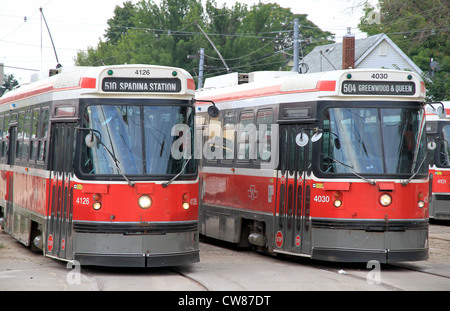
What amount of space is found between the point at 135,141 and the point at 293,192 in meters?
3.17

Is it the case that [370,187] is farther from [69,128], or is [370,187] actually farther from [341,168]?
[69,128]

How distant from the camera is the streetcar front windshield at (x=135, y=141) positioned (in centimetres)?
1238

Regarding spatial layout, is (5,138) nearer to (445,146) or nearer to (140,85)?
(140,85)

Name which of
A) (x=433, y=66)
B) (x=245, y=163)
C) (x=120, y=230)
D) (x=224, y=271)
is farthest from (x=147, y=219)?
(x=433, y=66)

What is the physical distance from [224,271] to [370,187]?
2.67m

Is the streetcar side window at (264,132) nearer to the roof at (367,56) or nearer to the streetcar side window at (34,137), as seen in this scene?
the streetcar side window at (34,137)

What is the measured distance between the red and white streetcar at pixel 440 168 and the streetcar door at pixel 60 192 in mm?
13372

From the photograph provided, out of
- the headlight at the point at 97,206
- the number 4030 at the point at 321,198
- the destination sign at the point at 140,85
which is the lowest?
the headlight at the point at 97,206

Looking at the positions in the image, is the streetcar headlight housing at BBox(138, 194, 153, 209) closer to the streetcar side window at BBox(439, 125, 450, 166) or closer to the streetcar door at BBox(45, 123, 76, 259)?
the streetcar door at BBox(45, 123, 76, 259)

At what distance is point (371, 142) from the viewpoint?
44.0 ft

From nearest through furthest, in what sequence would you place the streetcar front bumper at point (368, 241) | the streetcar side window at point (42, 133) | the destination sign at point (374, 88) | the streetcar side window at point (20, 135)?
the streetcar front bumper at point (368, 241)
the destination sign at point (374, 88)
the streetcar side window at point (42, 133)
the streetcar side window at point (20, 135)

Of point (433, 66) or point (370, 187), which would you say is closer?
point (370, 187)

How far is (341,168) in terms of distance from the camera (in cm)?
1343

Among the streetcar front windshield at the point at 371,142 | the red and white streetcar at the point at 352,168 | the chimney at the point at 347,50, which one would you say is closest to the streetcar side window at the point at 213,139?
the red and white streetcar at the point at 352,168
